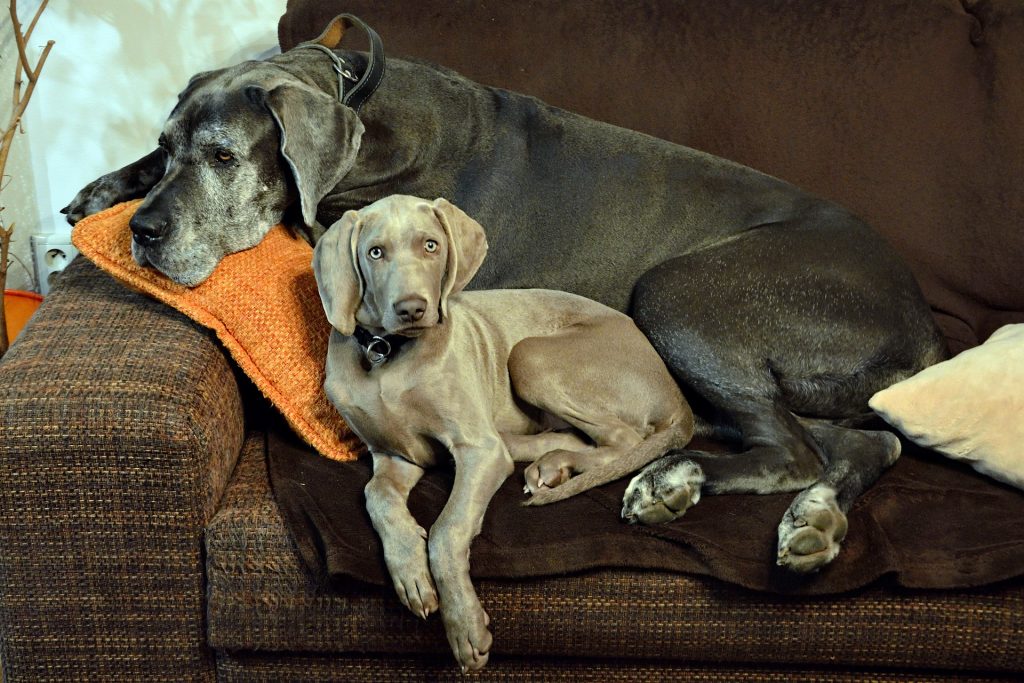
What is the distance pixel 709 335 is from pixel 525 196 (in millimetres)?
528

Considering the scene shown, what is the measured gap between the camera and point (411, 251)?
171cm

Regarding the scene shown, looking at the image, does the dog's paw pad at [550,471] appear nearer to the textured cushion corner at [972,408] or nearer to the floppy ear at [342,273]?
the floppy ear at [342,273]

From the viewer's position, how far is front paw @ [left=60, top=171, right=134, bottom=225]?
2.32 meters

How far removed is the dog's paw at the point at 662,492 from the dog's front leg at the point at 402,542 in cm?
36

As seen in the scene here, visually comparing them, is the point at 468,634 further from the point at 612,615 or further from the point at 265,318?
the point at 265,318

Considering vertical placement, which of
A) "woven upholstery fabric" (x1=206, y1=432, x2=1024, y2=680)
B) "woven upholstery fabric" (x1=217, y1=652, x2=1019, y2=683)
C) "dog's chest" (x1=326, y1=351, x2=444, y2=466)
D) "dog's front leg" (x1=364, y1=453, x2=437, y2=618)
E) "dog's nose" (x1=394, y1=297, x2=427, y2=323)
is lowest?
"woven upholstery fabric" (x1=217, y1=652, x2=1019, y2=683)

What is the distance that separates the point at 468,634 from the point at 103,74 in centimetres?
212

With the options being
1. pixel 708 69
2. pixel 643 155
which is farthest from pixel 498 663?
pixel 708 69

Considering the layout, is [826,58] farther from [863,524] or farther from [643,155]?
[863,524]

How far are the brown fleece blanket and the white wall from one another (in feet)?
5.07

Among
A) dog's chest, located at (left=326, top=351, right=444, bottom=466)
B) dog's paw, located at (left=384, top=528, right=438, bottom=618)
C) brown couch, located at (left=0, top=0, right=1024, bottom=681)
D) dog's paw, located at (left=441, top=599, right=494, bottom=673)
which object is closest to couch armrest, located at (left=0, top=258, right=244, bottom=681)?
brown couch, located at (left=0, top=0, right=1024, bottom=681)

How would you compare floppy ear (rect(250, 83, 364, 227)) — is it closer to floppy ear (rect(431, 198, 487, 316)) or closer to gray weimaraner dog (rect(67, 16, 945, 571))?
gray weimaraner dog (rect(67, 16, 945, 571))

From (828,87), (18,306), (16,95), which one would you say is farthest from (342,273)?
(18,306)

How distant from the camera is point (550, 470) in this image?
1.87m
